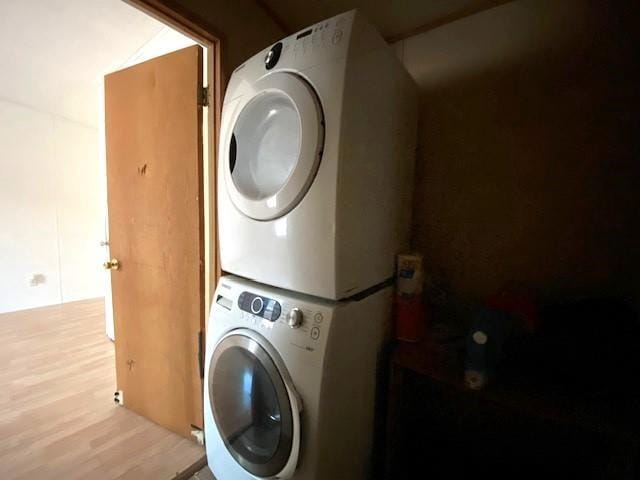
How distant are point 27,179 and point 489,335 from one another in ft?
15.5

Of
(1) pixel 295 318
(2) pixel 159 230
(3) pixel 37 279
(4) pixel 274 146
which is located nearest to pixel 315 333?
(1) pixel 295 318

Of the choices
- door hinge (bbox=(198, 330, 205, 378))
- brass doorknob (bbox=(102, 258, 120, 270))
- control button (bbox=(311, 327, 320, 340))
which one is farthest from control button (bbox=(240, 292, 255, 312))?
brass doorknob (bbox=(102, 258, 120, 270))

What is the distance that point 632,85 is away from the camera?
0.89m

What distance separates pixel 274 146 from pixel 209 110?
0.54 metres

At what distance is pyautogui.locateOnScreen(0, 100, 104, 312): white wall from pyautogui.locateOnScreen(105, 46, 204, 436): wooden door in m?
2.71

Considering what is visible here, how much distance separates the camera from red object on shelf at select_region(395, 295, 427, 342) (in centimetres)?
97

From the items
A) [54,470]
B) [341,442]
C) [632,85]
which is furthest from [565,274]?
[54,470]

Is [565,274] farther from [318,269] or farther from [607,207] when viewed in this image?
[318,269]

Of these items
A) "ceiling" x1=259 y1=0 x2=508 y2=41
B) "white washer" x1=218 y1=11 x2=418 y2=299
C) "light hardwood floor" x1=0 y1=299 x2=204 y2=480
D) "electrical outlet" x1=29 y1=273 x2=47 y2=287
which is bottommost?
"light hardwood floor" x1=0 y1=299 x2=204 y2=480

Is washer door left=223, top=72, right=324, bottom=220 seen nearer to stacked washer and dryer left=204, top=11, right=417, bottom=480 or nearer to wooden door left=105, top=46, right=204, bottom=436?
stacked washer and dryer left=204, top=11, right=417, bottom=480

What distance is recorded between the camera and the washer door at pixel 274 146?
707 mm

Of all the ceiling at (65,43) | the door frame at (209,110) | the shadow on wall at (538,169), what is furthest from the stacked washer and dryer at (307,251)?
the ceiling at (65,43)

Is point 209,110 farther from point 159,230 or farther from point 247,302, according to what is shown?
point 247,302

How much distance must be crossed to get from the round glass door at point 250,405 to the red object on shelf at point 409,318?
0.50 metres
